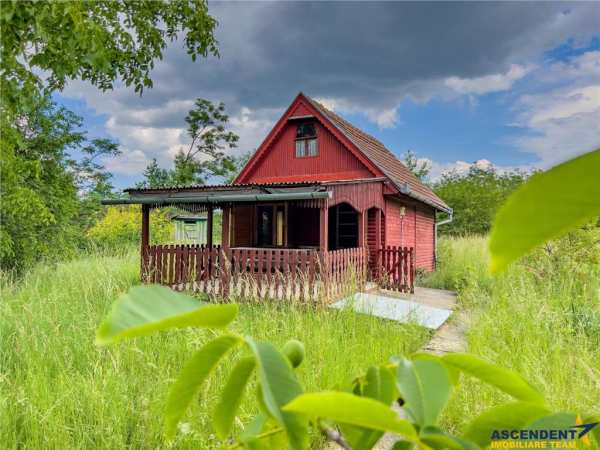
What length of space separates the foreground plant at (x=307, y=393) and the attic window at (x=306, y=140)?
12.4 metres

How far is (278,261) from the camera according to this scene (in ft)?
25.9

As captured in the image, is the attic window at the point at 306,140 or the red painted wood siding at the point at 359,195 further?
the attic window at the point at 306,140

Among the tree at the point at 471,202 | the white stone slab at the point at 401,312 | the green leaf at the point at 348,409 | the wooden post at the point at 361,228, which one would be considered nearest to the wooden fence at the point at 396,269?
the wooden post at the point at 361,228

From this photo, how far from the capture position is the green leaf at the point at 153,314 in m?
0.29

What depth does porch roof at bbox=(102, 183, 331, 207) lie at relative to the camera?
24.4ft

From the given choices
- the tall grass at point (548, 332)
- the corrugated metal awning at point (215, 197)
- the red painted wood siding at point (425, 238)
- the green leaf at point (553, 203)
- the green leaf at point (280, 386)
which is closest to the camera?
the green leaf at point (553, 203)

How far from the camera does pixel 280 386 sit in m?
0.34

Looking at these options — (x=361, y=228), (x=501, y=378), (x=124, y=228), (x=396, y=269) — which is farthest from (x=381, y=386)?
(x=124, y=228)

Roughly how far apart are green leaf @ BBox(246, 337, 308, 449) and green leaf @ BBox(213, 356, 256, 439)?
103 millimetres

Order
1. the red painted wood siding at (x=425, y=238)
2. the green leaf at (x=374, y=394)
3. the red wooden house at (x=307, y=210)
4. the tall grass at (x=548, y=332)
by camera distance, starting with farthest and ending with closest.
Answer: the red painted wood siding at (x=425, y=238)
the red wooden house at (x=307, y=210)
the tall grass at (x=548, y=332)
the green leaf at (x=374, y=394)

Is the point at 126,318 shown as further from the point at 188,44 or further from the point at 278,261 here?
the point at 278,261

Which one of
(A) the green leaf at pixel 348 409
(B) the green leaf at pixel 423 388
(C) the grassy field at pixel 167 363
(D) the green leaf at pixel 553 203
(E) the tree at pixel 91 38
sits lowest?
(C) the grassy field at pixel 167 363

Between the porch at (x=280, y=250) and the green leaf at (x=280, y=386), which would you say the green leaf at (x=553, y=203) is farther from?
the porch at (x=280, y=250)

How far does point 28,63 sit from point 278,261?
5190mm
